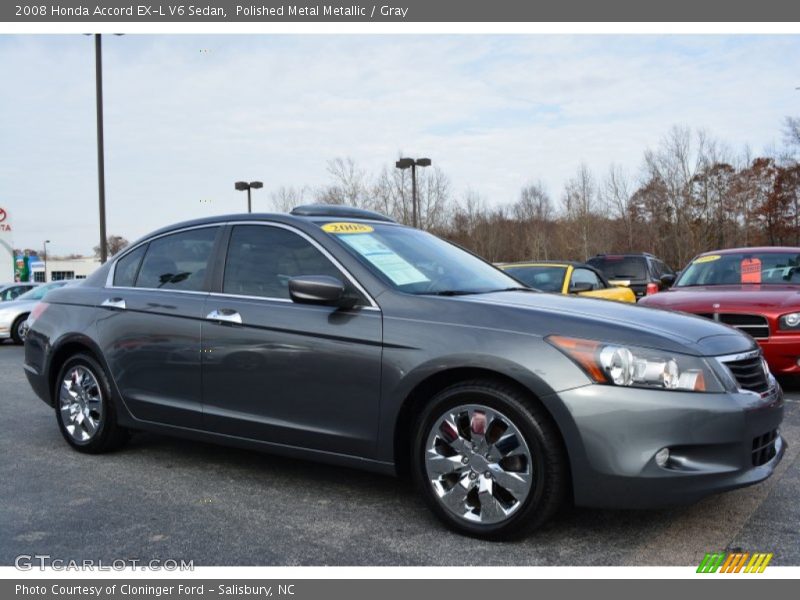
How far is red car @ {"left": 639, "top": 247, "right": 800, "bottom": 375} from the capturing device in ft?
23.4

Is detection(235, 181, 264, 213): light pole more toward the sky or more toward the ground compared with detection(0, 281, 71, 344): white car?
more toward the sky

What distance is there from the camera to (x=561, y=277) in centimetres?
1105

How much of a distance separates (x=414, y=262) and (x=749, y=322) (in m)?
4.56

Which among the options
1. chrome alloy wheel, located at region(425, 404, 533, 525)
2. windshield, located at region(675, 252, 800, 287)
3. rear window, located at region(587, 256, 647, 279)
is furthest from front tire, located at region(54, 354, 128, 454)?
rear window, located at region(587, 256, 647, 279)

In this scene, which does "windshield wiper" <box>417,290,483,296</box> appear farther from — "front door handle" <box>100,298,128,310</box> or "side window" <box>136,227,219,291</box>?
"front door handle" <box>100,298,128,310</box>

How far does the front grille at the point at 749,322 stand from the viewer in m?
7.20

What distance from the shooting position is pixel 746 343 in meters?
3.76

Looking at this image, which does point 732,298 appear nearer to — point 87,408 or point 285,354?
point 285,354

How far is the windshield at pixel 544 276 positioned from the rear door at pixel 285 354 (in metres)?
6.85

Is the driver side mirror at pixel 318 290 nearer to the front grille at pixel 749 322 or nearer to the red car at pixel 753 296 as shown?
the red car at pixel 753 296

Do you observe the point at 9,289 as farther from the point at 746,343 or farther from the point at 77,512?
the point at 746,343

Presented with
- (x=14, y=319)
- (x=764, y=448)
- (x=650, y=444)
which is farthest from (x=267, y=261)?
(x=14, y=319)

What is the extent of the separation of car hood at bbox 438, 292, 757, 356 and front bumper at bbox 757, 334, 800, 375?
3.69 m

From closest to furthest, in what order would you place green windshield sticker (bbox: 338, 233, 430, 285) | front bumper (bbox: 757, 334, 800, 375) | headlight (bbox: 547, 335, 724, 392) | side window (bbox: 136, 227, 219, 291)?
headlight (bbox: 547, 335, 724, 392) → green windshield sticker (bbox: 338, 233, 430, 285) → side window (bbox: 136, 227, 219, 291) → front bumper (bbox: 757, 334, 800, 375)
